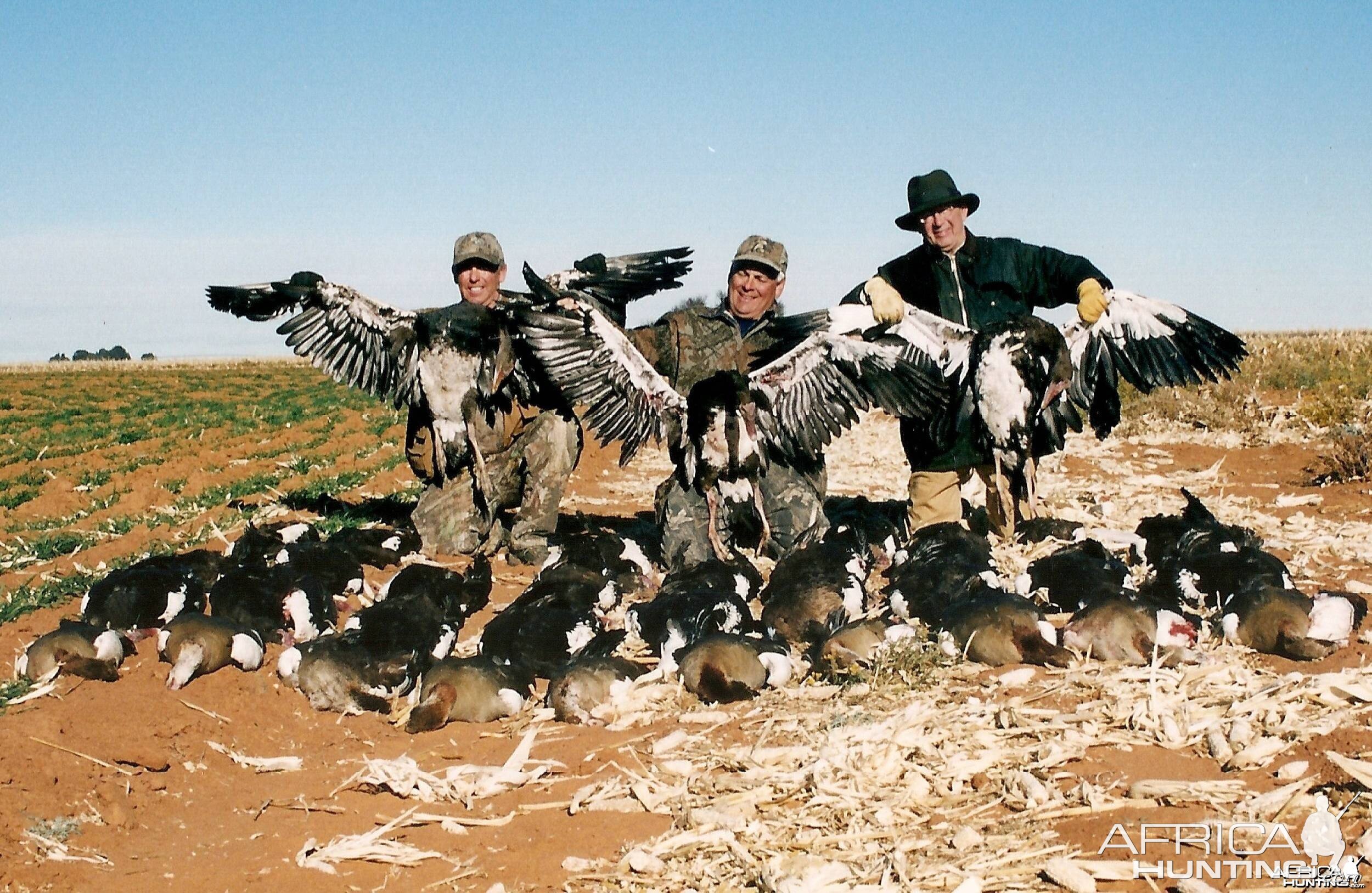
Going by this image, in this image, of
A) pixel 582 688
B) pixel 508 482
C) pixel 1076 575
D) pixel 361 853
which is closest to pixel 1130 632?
pixel 1076 575

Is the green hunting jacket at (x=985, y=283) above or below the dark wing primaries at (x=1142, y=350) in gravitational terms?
above

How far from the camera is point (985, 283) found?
7.55 metres

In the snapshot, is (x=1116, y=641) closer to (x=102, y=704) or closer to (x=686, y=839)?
(x=686, y=839)

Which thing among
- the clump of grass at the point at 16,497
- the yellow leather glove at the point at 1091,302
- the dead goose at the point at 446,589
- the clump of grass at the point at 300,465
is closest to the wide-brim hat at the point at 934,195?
the yellow leather glove at the point at 1091,302

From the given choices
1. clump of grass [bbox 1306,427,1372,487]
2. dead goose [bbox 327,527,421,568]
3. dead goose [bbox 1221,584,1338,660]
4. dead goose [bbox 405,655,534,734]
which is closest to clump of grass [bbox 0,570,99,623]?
dead goose [bbox 327,527,421,568]

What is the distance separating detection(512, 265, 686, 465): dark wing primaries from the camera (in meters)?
7.32

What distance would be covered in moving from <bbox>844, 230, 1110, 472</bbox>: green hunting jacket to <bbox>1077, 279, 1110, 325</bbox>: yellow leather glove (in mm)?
154

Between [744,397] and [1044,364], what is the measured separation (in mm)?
1949

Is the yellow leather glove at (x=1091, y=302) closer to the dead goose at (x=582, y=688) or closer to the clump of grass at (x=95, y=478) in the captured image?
the dead goose at (x=582, y=688)

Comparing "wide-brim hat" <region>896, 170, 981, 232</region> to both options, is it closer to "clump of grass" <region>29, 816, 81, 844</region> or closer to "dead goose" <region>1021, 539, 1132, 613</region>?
"dead goose" <region>1021, 539, 1132, 613</region>

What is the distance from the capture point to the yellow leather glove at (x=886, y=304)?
7.21 meters

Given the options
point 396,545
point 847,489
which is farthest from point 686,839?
point 847,489

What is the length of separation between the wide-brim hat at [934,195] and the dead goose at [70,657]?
545cm

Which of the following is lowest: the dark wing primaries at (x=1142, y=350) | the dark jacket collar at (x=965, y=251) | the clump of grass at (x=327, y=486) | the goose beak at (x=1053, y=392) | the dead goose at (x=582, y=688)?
the dead goose at (x=582, y=688)
